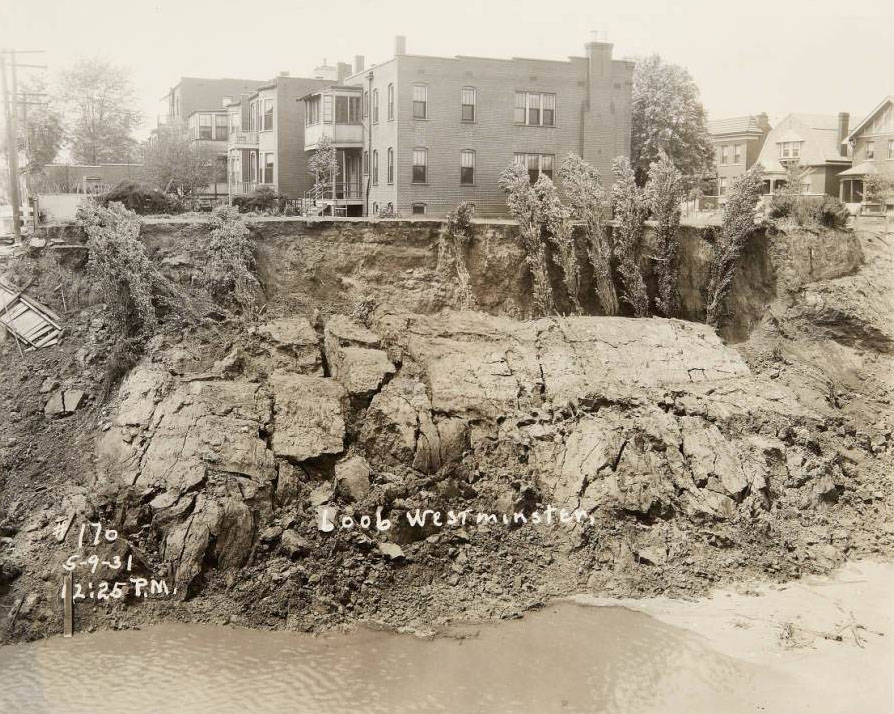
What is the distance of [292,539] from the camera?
1767cm

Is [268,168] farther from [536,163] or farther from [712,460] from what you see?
[712,460]

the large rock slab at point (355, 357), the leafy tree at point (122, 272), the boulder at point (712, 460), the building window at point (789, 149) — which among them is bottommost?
the boulder at point (712, 460)

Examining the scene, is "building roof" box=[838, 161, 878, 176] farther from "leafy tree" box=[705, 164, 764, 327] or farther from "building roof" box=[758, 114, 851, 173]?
"leafy tree" box=[705, 164, 764, 327]

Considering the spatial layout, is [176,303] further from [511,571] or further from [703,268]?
[703,268]

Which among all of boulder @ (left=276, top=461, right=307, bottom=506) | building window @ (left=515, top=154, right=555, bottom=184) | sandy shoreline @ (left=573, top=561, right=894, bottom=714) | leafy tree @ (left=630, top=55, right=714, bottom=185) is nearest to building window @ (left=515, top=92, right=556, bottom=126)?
building window @ (left=515, top=154, right=555, bottom=184)

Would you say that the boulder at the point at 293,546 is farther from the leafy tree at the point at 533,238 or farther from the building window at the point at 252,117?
the building window at the point at 252,117

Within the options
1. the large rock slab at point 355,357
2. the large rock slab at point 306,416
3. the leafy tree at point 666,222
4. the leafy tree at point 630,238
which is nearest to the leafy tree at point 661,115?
the leafy tree at point 666,222

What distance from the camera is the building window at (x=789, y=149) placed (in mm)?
45312

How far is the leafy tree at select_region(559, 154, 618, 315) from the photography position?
1033 inches

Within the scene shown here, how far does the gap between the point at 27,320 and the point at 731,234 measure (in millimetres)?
19512

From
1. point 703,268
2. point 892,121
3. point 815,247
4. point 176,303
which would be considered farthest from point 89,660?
point 892,121

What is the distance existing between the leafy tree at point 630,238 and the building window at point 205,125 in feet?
87.7

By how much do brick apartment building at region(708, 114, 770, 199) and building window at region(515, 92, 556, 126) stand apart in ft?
75.2

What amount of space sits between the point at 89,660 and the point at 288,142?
26.9 m
